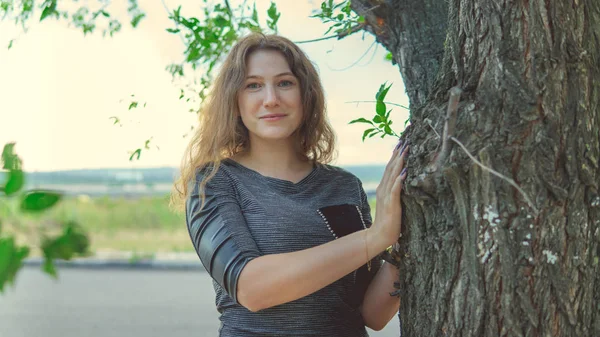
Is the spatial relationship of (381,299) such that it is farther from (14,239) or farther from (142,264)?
(142,264)

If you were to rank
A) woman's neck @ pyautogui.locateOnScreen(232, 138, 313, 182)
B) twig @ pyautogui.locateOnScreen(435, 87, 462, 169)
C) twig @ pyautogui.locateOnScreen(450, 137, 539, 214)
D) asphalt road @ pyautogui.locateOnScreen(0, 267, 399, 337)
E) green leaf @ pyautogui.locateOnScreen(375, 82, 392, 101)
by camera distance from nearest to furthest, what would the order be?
twig @ pyautogui.locateOnScreen(450, 137, 539, 214)
twig @ pyautogui.locateOnScreen(435, 87, 462, 169)
green leaf @ pyautogui.locateOnScreen(375, 82, 392, 101)
woman's neck @ pyautogui.locateOnScreen(232, 138, 313, 182)
asphalt road @ pyautogui.locateOnScreen(0, 267, 399, 337)

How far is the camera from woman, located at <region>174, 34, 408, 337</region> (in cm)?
→ 165

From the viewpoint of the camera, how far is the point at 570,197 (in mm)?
1466

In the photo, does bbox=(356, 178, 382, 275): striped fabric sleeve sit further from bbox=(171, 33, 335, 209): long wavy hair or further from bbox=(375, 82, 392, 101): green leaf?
bbox=(375, 82, 392, 101): green leaf

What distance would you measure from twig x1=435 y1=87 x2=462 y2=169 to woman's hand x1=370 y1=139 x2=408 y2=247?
13cm

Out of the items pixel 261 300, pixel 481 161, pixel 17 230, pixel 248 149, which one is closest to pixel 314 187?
pixel 248 149

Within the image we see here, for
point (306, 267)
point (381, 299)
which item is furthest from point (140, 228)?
point (306, 267)

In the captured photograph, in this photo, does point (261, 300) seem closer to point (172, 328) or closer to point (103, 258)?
point (172, 328)

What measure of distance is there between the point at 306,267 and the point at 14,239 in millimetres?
1102

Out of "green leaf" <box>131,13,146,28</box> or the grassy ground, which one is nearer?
"green leaf" <box>131,13,146,28</box>

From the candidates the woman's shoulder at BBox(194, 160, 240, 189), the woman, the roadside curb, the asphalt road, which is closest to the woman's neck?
the woman

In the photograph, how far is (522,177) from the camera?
145 centimetres

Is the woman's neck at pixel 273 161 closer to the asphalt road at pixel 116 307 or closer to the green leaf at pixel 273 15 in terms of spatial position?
the green leaf at pixel 273 15

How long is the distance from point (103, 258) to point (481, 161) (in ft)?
30.3
